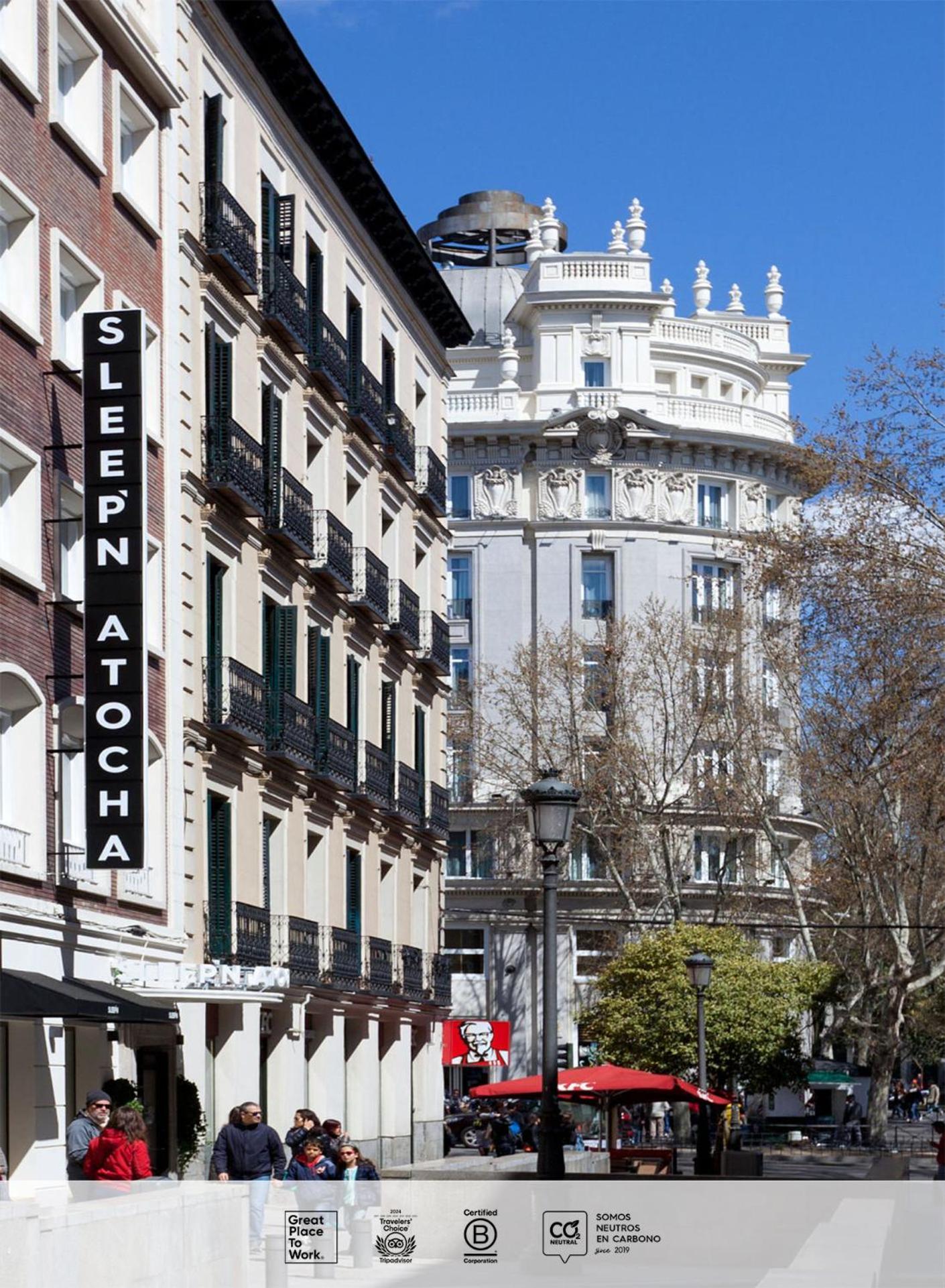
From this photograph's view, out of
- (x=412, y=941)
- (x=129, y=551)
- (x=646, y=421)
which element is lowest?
(x=412, y=941)

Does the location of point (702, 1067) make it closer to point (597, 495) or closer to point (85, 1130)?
point (85, 1130)

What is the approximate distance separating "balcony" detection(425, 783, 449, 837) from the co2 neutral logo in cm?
2602

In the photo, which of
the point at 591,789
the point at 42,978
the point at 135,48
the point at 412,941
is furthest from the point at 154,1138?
the point at 591,789

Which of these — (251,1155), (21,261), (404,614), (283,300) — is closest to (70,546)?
(21,261)

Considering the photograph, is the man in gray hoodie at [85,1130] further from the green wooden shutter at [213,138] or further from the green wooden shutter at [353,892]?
the green wooden shutter at [353,892]

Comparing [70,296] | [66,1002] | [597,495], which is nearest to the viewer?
[66,1002]

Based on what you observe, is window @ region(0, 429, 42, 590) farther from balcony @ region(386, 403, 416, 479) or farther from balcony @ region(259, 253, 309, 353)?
balcony @ region(386, 403, 416, 479)

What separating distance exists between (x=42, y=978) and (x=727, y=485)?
2344 inches

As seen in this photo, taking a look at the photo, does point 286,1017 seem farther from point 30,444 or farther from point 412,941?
point 30,444

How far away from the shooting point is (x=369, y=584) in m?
40.3

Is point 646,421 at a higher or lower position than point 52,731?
higher

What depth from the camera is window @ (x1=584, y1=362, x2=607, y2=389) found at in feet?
258

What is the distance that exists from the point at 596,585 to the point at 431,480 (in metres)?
32.8

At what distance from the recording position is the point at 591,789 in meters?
63.6
